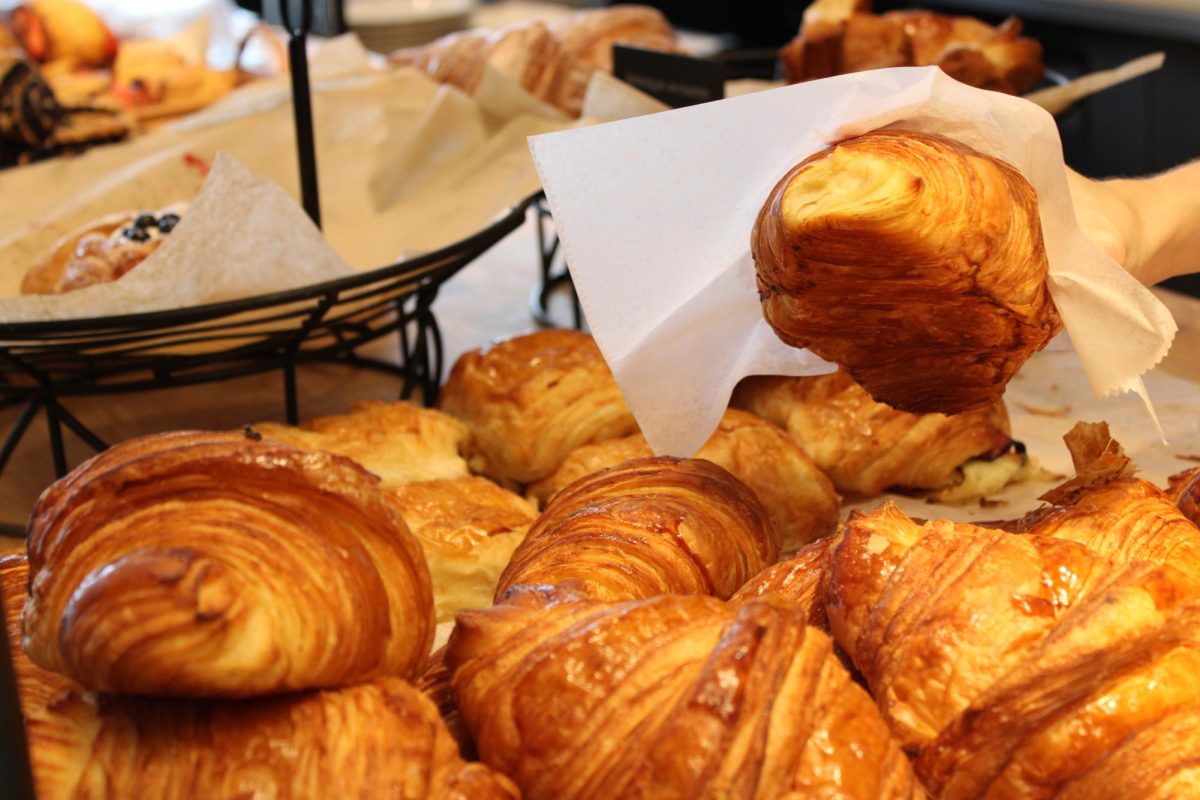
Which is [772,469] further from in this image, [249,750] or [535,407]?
[249,750]

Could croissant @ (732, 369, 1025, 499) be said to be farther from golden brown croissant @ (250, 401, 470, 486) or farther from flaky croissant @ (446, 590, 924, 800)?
flaky croissant @ (446, 590, 924, 800)

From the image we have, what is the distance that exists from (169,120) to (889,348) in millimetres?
2540

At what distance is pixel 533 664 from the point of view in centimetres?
86

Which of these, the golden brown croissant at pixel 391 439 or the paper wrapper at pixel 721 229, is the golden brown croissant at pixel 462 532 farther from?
the paper wrapper at pixel 721 229

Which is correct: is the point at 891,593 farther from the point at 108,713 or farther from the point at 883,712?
the point at 108,713

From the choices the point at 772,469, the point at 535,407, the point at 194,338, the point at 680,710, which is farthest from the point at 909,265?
the point at 194,338

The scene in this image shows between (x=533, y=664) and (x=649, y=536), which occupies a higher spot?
(x=533, y=664)

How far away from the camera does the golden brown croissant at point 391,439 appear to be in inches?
65.3

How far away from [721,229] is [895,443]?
51cm

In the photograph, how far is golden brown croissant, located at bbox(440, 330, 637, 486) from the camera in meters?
1.78

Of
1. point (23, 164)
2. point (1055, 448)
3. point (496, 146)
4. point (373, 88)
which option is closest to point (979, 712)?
point (1055, 448)

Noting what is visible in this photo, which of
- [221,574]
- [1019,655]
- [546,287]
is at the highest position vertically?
[221,574]

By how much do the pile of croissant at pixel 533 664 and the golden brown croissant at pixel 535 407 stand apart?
754mm

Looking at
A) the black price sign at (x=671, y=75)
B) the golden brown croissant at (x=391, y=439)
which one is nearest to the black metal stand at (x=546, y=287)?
the black price sign at (x=671, y=75)
